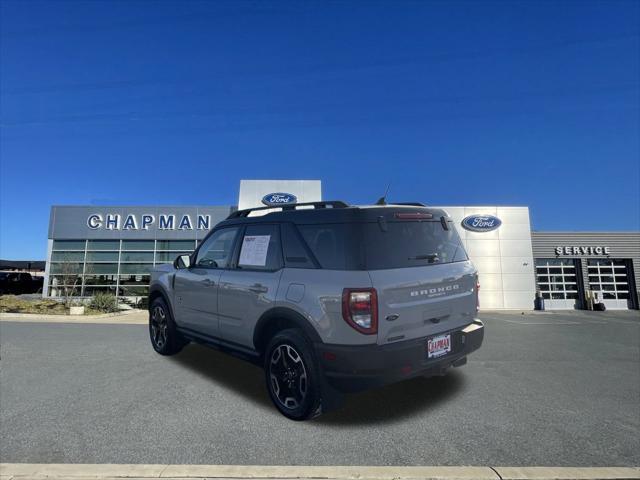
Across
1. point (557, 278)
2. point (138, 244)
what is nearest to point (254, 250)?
point (138, 244)

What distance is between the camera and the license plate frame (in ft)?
9.78

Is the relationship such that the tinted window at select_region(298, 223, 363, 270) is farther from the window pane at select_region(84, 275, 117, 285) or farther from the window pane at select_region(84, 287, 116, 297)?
the window pane at select_region(84, 275, 117, 285)

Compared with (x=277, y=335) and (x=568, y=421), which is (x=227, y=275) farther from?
(x=568, y=421)

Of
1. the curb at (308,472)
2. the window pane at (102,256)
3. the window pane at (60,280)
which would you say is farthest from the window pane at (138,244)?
the curb at (308,472)

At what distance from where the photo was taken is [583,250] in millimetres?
24031

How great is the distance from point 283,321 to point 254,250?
0.95 m

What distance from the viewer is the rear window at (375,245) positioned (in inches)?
113

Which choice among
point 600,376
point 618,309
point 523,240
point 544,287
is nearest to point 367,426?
point 600,376

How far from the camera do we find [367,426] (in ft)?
9.23

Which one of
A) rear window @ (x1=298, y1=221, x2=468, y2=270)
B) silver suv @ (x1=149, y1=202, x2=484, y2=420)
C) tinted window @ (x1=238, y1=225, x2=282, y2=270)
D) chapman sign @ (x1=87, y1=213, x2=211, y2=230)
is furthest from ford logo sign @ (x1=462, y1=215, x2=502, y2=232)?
tinted window @ (x1=238, y1=225, x2=282, y2=270)

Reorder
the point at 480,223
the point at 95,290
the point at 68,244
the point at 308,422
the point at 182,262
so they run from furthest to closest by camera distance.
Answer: the point at 68,244 < the point at 95,290 < the point at 480,223 < the point at 182,262 < the point at 308,422

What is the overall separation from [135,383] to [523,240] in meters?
23.4

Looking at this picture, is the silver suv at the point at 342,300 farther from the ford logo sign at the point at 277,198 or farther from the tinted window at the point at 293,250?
the ford logo sign at the point at 277,198

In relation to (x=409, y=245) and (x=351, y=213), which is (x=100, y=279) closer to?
(x=351, y=213)
